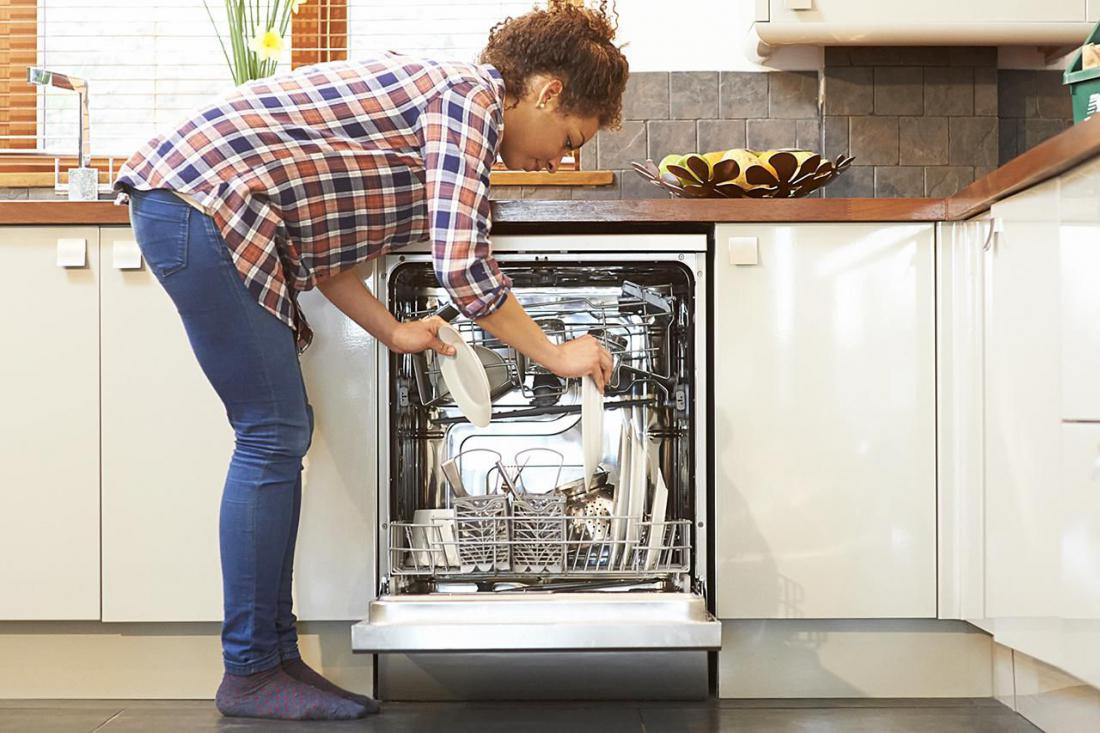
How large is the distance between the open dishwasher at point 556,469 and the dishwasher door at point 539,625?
0.44 ft

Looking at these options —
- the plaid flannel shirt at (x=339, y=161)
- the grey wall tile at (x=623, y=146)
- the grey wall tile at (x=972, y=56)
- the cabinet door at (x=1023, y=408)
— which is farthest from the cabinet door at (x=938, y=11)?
the plaid flannel shirt at (x=339, y=161)

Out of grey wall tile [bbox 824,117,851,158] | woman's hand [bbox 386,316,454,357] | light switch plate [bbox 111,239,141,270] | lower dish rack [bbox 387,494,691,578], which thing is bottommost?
lower dish rack [bbox 387,494,691,578]

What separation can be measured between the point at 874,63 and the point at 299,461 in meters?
1.57

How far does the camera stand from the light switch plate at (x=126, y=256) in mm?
1973

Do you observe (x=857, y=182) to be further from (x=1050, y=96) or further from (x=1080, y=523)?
(x=1080, y=523)

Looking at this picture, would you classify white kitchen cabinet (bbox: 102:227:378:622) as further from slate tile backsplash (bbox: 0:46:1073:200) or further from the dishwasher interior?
slate tile backsplash (bbox: 0:46:1073:200)

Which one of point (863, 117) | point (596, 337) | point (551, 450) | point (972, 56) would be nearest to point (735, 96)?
point (863, 117)

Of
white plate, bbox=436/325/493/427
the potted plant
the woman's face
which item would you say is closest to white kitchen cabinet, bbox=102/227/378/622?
white plate, bbox=436/325/493/427

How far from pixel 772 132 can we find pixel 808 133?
0.08 metres

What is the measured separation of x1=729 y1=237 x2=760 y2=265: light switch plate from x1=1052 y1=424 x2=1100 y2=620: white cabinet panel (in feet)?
1.91

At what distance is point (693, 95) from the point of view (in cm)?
262

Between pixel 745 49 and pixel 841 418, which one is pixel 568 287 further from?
pixel 745 49

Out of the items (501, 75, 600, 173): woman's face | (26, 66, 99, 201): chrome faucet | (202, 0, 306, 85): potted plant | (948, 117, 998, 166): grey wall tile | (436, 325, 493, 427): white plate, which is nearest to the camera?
(501, 75, 600, 173): woman's face

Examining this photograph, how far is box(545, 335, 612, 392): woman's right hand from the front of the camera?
1734 millimetres
